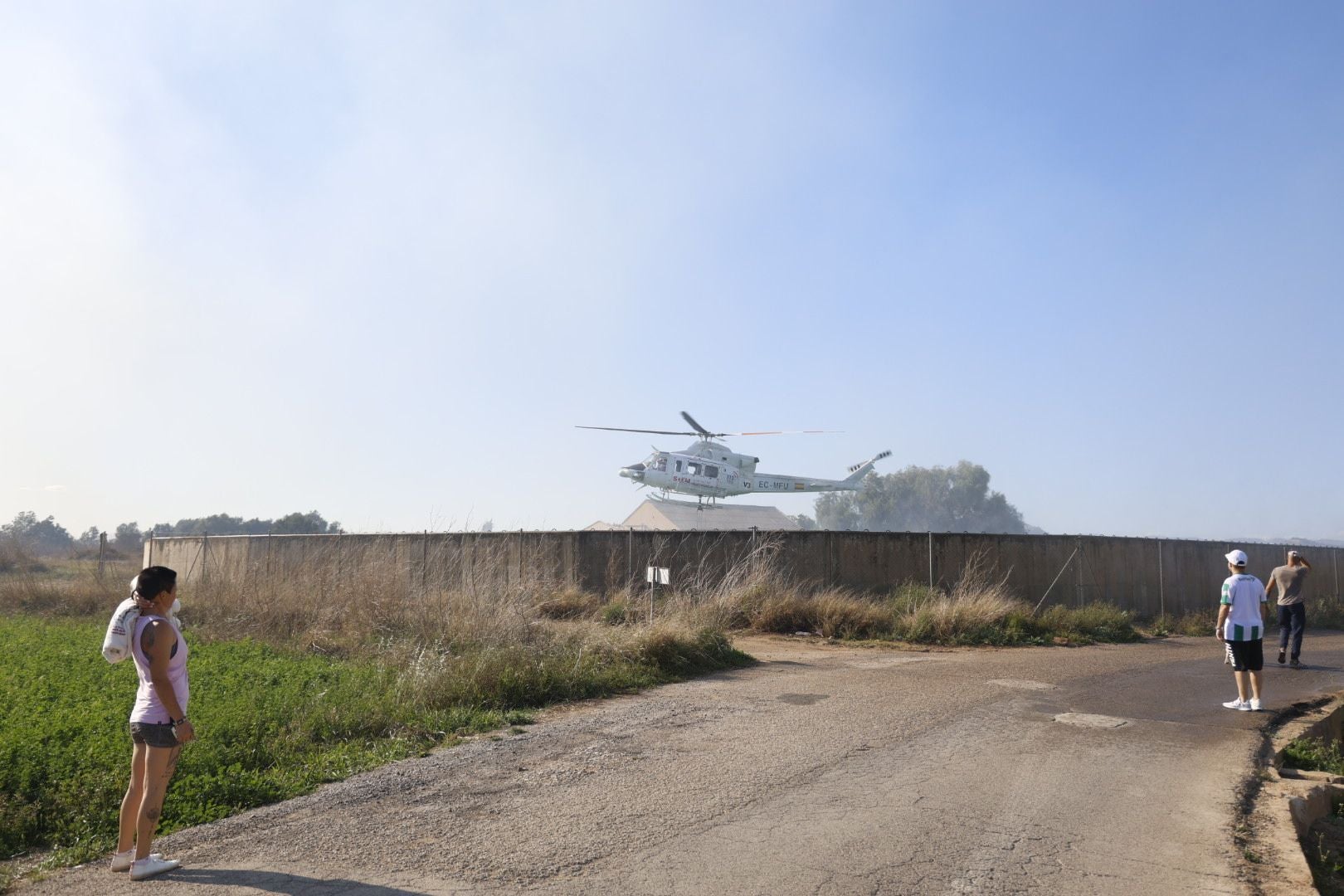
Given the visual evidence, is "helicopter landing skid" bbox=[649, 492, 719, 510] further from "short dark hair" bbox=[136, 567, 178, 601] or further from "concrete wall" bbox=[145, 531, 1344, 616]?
"short dark hair" bbox=[136, 567, 178, 601]

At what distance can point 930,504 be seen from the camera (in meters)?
113

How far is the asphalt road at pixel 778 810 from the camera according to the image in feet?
15.3

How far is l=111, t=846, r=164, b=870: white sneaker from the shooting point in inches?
192

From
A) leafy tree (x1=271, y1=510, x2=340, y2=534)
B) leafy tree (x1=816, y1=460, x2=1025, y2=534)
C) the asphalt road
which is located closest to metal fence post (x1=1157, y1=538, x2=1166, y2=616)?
the asphalt road

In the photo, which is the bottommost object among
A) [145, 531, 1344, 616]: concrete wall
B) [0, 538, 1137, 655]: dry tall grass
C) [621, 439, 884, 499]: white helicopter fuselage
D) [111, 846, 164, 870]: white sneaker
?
[111, 846, 164, 870]: white sneaker

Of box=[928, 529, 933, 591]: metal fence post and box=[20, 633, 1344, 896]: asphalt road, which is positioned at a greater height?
box=[928, 529, 933, 591]: metal fence post

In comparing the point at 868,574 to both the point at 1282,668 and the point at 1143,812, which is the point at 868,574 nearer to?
the point at 1282,668

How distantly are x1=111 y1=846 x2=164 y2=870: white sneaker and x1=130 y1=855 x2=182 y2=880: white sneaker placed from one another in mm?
49

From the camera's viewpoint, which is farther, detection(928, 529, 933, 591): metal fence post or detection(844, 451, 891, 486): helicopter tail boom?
detection(844, 451, 891, 486): helicopter tail boom

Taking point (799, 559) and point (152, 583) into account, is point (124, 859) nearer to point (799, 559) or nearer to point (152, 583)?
point (152, 583)

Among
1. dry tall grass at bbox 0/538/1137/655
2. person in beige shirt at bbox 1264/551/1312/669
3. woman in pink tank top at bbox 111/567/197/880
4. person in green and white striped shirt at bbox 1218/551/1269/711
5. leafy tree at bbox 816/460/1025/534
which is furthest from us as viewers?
leafy tree at bbox 816/460/1025/534

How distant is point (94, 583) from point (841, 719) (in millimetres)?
19872

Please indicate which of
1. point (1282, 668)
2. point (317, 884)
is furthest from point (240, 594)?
point (1282, 668)

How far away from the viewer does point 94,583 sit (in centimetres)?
2178
